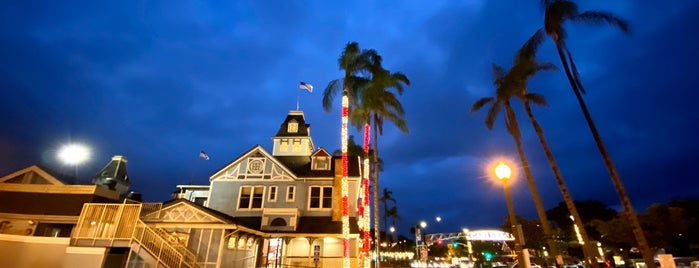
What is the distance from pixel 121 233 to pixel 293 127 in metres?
19.3

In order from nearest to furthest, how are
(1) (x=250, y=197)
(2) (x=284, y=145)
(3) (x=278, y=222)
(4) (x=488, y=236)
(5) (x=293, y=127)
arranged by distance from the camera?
(3) (x=278, y=222), (1) (x=250, y=197), (2) (x=284, y=145), (5) (x=293, y=127), (4) (x=488, y=236)

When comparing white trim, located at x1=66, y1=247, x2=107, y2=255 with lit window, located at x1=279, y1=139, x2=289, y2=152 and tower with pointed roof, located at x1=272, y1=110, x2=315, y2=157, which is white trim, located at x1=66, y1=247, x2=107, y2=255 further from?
lit window, located at x1=279, y1=139, x2=289, y2=152

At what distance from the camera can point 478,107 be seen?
27.8 metres

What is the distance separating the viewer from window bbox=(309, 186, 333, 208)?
27.5m

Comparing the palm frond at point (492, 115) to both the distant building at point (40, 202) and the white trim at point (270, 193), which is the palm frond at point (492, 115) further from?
the distant building at point (40, 202)

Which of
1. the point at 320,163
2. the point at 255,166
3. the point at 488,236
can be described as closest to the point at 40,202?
the point at 255,166

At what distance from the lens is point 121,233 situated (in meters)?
17.0

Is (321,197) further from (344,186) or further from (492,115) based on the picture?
(492,115)

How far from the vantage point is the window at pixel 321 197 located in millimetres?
27547

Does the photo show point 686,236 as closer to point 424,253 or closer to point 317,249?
point 424,253

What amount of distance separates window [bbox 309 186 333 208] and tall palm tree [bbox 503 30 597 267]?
16335 millimetres

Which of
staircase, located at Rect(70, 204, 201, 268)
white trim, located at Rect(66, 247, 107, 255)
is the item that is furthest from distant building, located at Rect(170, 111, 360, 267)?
white trim, located at Rect(66, 247, 107, 255)

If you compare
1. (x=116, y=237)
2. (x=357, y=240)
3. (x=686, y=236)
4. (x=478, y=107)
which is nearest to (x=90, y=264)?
(x=116, y=237)

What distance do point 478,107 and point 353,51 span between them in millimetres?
12069
